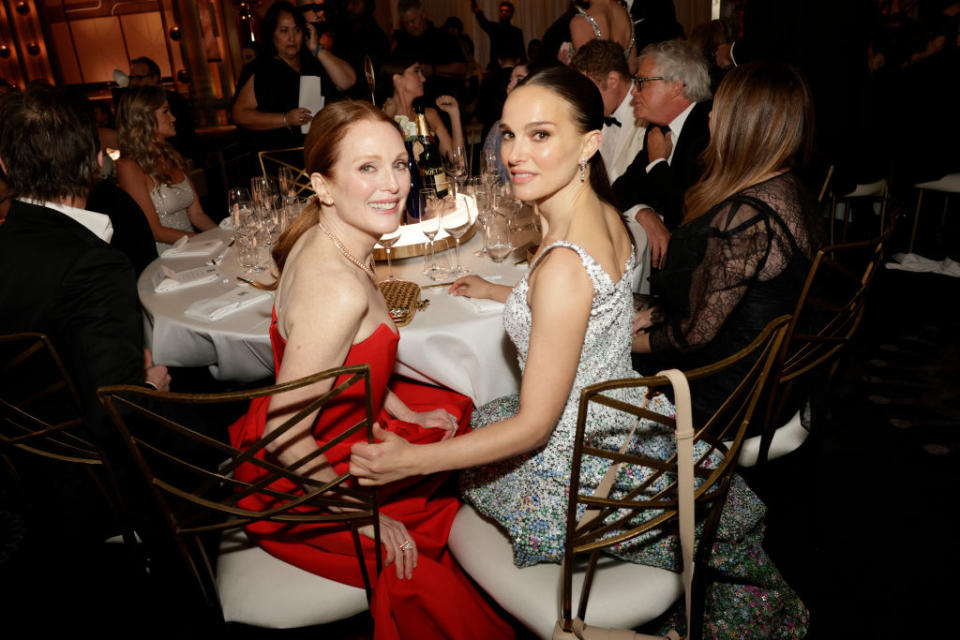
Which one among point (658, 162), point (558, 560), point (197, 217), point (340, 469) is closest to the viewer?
point (558, 560)

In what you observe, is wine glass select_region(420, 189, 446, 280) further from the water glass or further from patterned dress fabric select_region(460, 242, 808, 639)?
patterned dress fabric select_region(460, 242, 808, 639)

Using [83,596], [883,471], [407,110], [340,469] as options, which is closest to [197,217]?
[407,110]

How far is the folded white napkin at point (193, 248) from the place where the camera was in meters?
2.70

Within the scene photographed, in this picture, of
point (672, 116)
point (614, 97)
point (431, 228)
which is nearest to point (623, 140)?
point (614, 97)

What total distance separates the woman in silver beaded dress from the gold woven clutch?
0.51 meters

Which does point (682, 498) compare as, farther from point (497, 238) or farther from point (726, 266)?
point (497, 238)

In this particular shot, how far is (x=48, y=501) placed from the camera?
1.82 meters

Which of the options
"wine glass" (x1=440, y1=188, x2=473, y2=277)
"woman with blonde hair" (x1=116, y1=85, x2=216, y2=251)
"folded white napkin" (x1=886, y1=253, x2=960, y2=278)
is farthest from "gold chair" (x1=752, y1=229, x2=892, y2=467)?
"folded white napkin" (x1=886, y1=253, x2=960, y2=278)

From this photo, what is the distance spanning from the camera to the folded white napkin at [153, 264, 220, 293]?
7.53 ft

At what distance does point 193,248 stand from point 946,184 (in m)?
5.10

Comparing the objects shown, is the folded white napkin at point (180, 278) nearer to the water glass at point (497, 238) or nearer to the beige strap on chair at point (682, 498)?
the water glass at point (497, 238)

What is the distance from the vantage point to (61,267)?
5.21 ft

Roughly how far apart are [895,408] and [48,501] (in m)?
3.45

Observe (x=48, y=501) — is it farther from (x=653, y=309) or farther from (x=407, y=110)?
(x=407, y=110)
